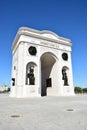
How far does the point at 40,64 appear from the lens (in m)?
27.2

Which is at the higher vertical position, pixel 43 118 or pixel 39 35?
pixel 39 35

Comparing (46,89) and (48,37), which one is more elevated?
(48,37)

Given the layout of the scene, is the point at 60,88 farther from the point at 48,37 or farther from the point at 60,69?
the point at 48,37

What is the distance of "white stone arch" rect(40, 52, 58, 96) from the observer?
1188 inches

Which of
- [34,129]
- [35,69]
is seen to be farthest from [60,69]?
[34,129]

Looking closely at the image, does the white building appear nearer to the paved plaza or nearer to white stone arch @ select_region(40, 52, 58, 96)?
white stone arch @ select_region(40, 52, 58, 96)

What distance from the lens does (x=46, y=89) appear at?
33.0 meters

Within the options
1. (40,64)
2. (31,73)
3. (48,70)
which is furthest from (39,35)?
(48,70)

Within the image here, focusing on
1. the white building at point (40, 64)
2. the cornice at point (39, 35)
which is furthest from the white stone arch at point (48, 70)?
the cornice at point (39, 35)

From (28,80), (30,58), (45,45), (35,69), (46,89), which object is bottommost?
(46,89)

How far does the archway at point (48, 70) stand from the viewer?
30.5 meters

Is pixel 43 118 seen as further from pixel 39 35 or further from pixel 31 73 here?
pixel 39 35

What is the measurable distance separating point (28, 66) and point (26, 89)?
4.79m

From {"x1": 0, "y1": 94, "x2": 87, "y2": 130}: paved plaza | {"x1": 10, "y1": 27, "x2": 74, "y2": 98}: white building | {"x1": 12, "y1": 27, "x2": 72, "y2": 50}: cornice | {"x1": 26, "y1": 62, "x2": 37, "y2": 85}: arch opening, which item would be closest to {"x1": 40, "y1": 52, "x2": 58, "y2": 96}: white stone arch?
{"x1": 10, "y1": 27, "x2": 74, "y2": 98}: white building
